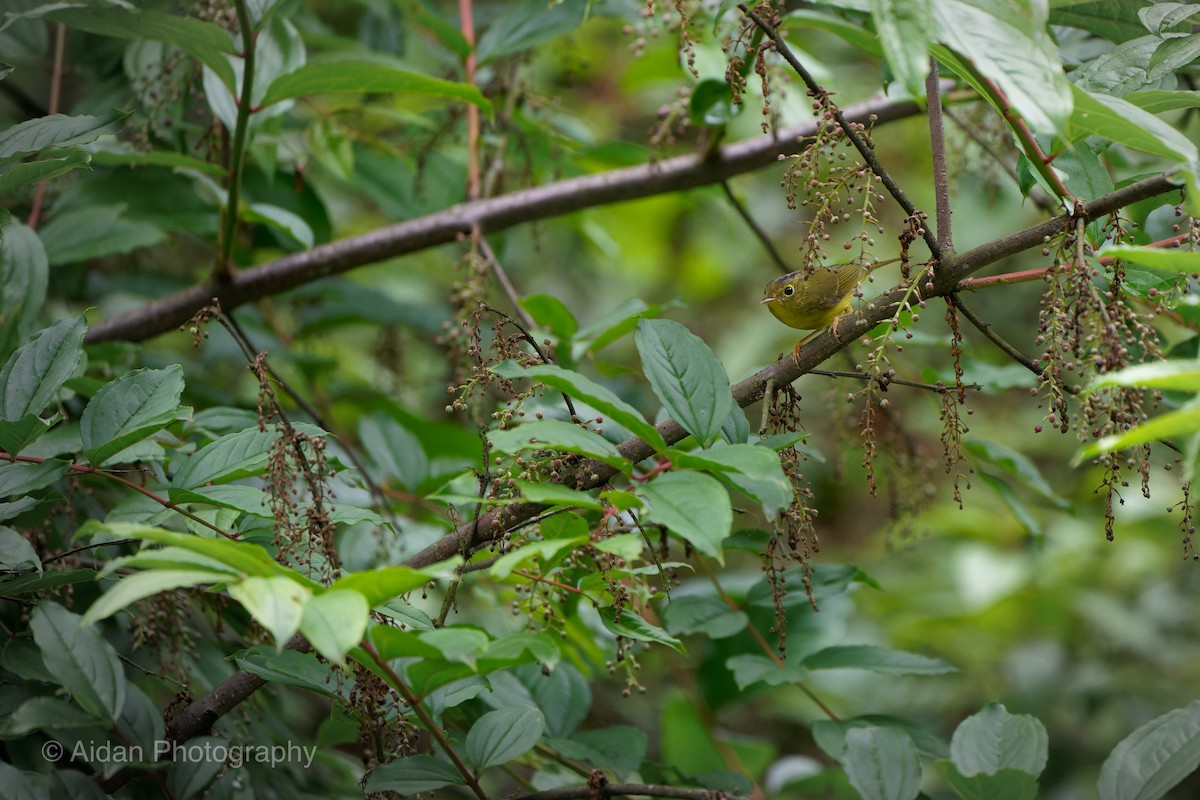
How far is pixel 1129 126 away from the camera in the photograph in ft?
2.36

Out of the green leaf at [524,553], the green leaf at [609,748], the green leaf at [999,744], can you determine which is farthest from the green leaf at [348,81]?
the green leaf at [999,744]

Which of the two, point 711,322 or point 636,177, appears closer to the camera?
point 636,177

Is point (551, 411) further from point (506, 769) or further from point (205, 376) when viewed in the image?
point (205, 376)

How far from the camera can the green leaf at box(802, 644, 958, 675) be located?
116 cm

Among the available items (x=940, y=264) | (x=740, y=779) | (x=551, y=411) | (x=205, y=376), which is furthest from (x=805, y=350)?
(x=205, y=376)

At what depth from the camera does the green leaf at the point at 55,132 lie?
3.18 feet

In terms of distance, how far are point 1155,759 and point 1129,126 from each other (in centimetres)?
58

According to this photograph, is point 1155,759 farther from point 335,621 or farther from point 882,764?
point 335,621

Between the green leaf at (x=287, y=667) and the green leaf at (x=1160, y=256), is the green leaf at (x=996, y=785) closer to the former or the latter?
the green leaf at (x=1160, y=256)

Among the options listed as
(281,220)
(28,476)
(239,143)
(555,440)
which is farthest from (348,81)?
(555,440)

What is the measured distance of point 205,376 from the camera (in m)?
1.93

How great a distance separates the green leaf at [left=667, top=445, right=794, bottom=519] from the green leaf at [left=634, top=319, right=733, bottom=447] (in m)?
0.04

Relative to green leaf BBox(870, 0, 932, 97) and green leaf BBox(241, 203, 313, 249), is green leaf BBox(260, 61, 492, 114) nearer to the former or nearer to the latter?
green leaf BBox(241, 203, 313, 249)

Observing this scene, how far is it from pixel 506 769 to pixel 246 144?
89 centimetres
